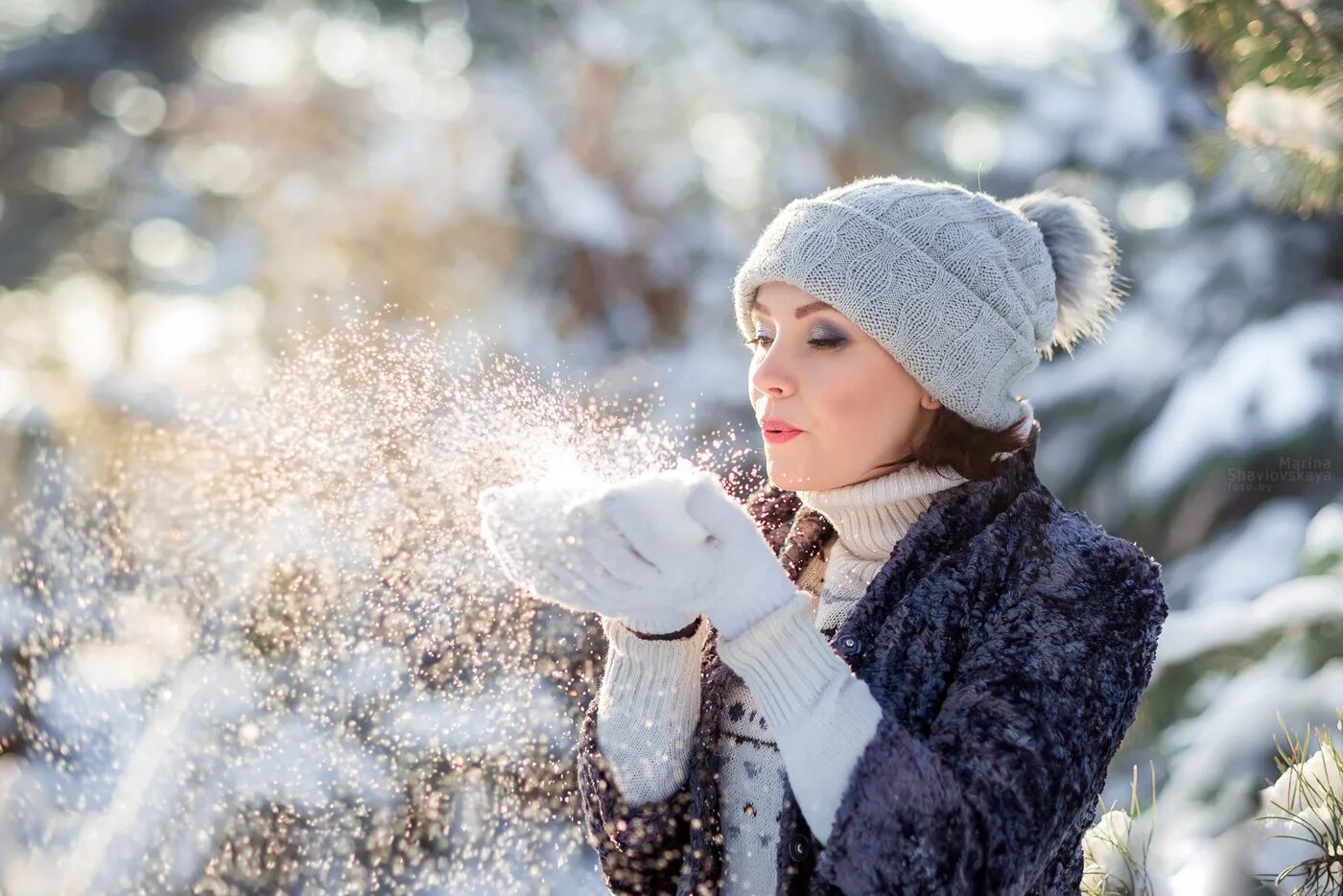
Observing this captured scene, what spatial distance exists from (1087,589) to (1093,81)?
3786mm

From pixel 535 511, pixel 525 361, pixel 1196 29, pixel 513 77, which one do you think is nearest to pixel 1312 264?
pixel 1196 29

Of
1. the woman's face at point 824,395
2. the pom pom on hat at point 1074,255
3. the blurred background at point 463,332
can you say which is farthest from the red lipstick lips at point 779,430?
the blurred background at point 463,332

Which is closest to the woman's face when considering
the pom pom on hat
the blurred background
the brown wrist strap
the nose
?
the nose

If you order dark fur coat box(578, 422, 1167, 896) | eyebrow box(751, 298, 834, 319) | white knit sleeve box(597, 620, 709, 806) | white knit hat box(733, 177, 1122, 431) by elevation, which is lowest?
white knit sleeve box(597, 620, 709, 806)

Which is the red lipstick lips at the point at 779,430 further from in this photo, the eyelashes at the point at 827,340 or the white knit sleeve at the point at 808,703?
the white knit sleeve at the point at 808,703

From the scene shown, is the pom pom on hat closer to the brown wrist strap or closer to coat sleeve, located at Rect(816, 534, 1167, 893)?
coat sleeve, located at Rect(816, 534, 1167, 893)

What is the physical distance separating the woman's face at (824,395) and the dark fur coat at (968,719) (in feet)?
0.40

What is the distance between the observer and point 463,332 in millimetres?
4082

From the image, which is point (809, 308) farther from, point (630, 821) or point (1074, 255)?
point (630, 821)

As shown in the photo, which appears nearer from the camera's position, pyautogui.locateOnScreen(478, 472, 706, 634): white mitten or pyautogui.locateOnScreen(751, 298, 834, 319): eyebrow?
pyautogui.locateOnScreen(478, 472, 706, 634): white mitten

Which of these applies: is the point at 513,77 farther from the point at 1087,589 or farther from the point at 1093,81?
the point at 1087,589

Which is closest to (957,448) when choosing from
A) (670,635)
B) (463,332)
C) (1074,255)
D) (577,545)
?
(1074,255)

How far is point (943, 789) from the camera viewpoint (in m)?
1.11

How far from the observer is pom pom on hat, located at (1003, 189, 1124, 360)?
162 cm
